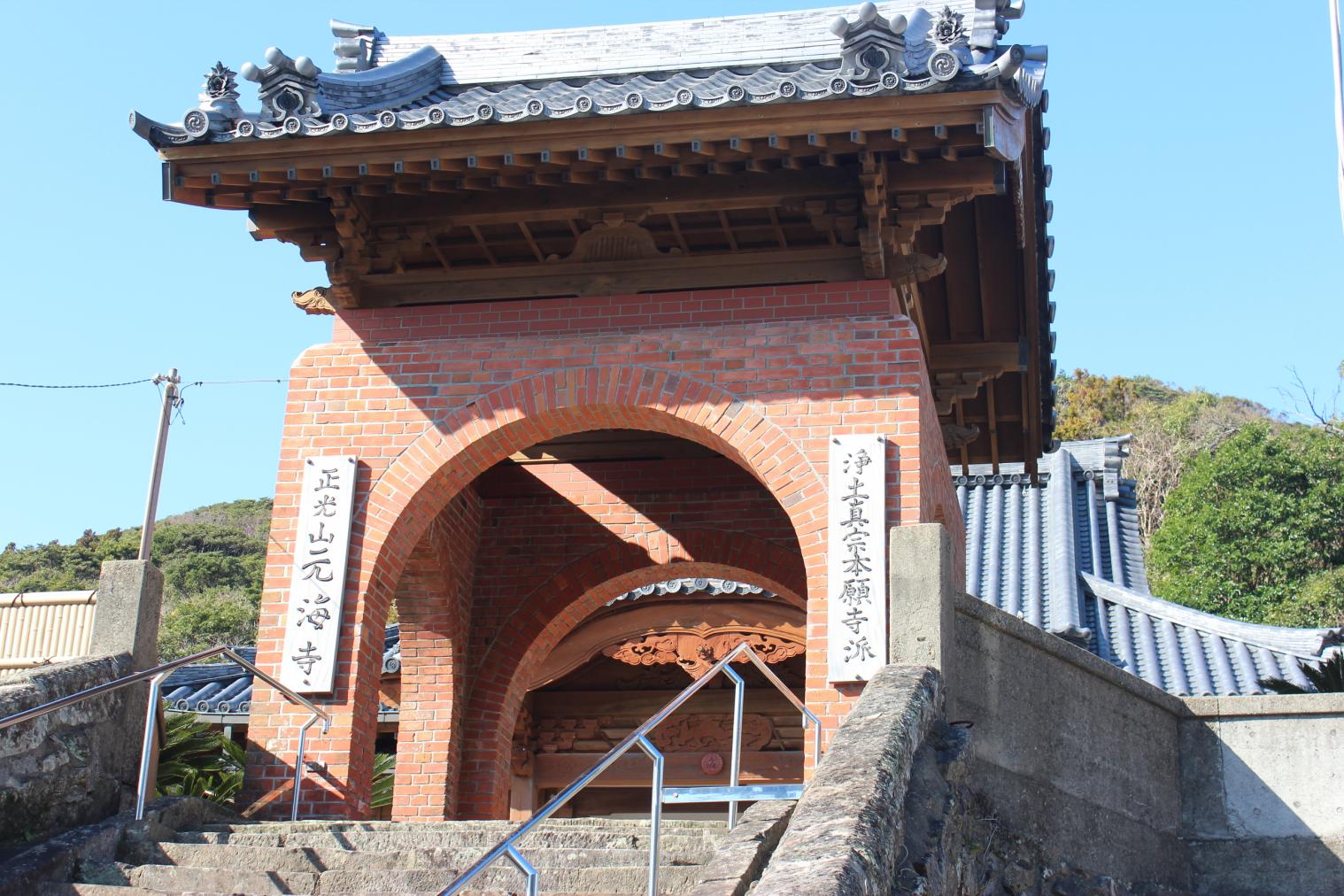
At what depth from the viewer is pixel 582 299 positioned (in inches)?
371

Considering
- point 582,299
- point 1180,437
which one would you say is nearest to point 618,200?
point 582,299

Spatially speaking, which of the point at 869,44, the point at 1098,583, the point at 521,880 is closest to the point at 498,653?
the point at 521,880

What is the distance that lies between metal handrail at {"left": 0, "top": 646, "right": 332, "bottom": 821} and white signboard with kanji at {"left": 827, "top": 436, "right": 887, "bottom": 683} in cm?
293

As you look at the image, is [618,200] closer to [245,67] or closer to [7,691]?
[245,67]

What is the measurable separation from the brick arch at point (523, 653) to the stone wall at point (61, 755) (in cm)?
375

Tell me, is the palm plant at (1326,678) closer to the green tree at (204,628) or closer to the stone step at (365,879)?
the stone step at (365,879)

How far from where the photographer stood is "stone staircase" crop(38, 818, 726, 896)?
6.29 meters

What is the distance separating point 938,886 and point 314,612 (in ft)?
14.3

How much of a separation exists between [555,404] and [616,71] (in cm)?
251

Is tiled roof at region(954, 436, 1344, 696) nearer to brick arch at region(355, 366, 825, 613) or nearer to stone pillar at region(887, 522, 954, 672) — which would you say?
brick arch at region(355, 366, 825, 613)

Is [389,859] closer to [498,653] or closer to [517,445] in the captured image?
[517,445]

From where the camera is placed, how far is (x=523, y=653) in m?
11.4

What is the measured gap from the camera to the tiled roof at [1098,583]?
1195 cm

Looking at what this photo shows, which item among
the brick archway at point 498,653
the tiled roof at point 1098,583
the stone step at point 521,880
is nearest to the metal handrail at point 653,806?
the stone step at point 521,880
